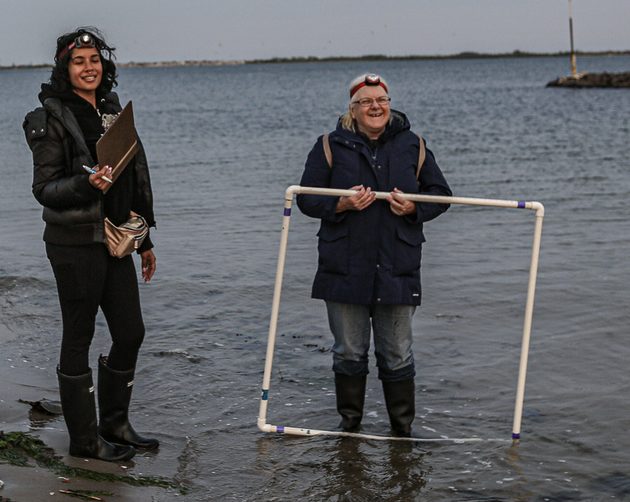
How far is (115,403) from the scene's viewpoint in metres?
5.66

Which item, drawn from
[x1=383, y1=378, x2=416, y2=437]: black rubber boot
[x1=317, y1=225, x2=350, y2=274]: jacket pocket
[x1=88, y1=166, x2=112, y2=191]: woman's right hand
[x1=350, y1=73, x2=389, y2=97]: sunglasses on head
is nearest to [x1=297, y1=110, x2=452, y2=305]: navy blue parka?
[x1=317, y1=225, x2=350, y2=274]: jacket pocket

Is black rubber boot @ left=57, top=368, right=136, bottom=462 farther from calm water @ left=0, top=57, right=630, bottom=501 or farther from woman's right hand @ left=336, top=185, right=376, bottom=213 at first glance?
woman's right hand @ left=336, top=185, right=376, bottom=213

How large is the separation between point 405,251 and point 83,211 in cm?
182

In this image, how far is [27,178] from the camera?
2320cm

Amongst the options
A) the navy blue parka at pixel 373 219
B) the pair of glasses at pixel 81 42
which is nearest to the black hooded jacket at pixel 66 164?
the pair of glasses at pixel 81 42

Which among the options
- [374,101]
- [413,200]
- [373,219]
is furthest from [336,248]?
[374,101]

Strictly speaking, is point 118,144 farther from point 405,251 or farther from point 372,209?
point 405,251

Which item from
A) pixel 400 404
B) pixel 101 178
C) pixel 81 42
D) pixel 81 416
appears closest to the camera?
pixel 101 178

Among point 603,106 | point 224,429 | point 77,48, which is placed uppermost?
point 603,106

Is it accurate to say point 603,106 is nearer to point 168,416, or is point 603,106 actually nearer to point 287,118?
point 287,118

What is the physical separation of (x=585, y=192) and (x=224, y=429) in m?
13.9

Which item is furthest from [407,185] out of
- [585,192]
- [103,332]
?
[585,192]

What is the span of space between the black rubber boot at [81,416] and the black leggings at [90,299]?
0.19 feet

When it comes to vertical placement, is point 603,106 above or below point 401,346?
above
